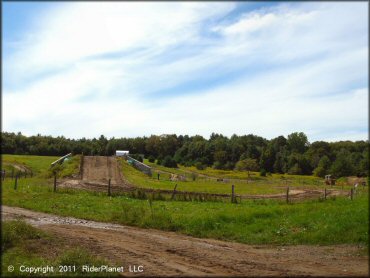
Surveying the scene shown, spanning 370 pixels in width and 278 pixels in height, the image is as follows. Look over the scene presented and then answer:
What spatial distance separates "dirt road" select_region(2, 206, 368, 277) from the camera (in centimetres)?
909

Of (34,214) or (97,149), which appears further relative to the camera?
A: (97,149)

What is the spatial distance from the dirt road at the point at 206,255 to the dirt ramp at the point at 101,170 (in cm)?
3055

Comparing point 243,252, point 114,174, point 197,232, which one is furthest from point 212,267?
point 114,174

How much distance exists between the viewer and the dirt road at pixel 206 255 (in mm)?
9086

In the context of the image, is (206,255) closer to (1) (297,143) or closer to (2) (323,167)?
(2) (323,167)

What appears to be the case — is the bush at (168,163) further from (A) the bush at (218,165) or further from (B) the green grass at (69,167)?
(B) the green grass at (69,167)

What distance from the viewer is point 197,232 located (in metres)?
15.3

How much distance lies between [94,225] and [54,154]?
78134mm

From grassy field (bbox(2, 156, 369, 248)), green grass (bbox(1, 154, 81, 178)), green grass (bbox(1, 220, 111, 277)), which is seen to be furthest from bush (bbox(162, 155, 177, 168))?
green grass (bbox(1, 220, 111, 277))

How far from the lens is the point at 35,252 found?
37.1 ft

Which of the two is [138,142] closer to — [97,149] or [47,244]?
[97,149]

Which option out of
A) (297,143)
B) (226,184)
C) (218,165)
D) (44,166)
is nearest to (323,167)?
(297,143)

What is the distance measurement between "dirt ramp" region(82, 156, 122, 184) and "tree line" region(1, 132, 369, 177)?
39.6ft

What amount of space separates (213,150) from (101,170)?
236ft
